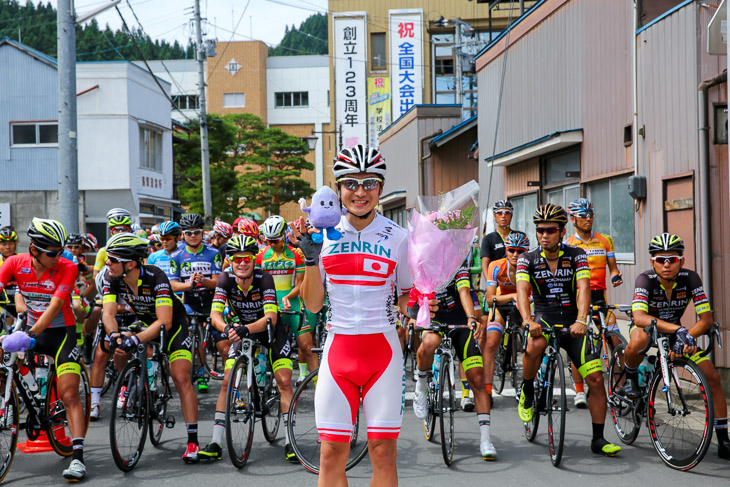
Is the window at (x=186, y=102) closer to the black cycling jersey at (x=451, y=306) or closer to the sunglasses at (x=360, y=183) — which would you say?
the black cycling jersey at (x=451, y=306)

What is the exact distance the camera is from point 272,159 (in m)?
55.9

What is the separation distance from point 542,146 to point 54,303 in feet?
34.2

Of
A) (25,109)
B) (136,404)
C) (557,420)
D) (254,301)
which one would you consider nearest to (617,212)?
(557,420)

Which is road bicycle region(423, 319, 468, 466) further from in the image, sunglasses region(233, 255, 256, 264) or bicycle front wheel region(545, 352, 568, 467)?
sunglasses region(233, 255, 256, 264)

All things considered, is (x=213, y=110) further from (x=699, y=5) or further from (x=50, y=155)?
(x=699, y=5)

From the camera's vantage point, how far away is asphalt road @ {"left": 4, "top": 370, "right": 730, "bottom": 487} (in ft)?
20.0

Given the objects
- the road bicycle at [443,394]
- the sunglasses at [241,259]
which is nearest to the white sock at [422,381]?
the road bicycle at [443,394]

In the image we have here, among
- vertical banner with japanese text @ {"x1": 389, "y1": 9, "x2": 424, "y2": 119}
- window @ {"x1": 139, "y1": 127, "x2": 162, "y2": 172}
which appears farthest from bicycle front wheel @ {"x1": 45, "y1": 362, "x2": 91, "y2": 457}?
vertical banner with japanese text @ {"x1": 389, "y1": 9, "x2": 424, "y2": 119}

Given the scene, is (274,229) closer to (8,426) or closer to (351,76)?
(8,426)

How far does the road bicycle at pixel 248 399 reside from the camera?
21.4ft

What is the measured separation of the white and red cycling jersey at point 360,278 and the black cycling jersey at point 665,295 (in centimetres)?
323

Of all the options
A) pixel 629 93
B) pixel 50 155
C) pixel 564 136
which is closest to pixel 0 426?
pixel 629 93

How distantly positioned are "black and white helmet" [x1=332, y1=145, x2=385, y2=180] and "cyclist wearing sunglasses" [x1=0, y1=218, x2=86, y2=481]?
3139 mm

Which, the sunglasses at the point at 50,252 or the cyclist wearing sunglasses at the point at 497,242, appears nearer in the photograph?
the sunglasses at the point at 50,252
